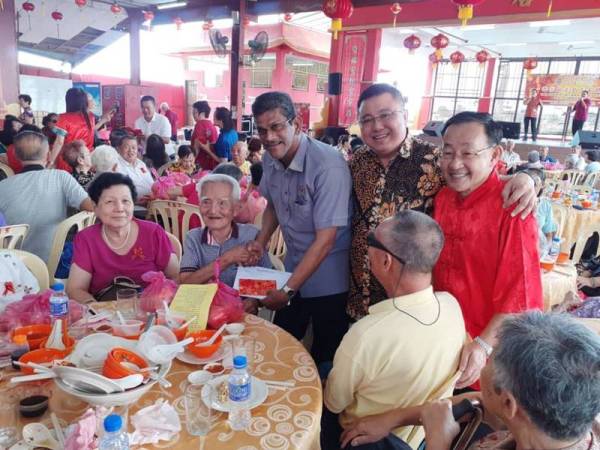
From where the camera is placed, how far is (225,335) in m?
1.61

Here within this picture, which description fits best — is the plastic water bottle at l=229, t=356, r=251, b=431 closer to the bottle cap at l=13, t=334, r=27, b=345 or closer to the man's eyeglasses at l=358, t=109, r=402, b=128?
the bottle cap at l=13, t=334, r=27, b=345

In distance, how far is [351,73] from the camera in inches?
481

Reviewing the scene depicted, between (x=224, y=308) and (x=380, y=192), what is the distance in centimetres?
84

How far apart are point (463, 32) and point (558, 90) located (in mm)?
5590

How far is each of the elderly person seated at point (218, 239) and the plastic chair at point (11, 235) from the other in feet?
3.66

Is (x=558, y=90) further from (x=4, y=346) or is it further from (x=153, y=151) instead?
(x=4, y=346)

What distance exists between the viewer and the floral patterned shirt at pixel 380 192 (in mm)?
1844

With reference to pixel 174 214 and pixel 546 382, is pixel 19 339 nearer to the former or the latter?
pixel 546 382

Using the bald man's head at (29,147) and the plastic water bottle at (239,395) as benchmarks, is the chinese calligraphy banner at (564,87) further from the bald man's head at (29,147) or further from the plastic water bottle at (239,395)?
the plastic water bottle at (239,395)

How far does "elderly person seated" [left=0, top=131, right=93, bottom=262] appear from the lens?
9.50ft

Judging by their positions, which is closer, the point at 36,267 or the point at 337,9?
the point at 36,267

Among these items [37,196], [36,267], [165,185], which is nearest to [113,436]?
[36,267]

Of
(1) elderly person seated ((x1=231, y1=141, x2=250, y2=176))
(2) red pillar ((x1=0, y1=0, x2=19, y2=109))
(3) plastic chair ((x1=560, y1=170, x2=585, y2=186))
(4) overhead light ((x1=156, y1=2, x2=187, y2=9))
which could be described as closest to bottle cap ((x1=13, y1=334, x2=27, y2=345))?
(1) elderly person seated ((x1=231, y1=141, x2=250, y2=176))

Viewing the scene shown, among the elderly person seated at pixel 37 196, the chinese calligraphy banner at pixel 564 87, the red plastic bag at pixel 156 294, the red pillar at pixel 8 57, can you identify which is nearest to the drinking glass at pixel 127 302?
the red plastic bag at pixel 156 294
